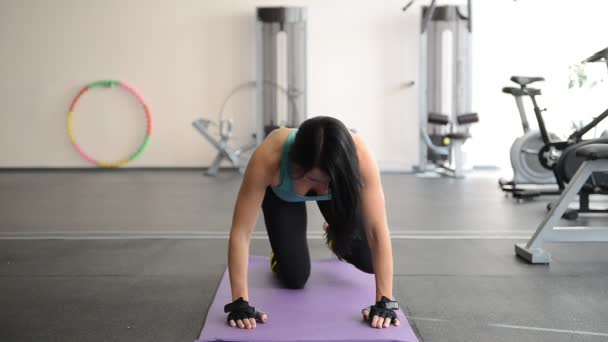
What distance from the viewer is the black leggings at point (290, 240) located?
225 centimetres

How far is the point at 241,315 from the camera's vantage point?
6.17 ft

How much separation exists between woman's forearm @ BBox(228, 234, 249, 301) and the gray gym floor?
22cm

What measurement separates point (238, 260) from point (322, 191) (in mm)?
338

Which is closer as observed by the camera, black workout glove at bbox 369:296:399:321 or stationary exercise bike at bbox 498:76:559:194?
black workout glove at bbox 369:296:399:321

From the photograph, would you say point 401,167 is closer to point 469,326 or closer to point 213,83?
point 213,83

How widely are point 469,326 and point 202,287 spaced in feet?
3.50

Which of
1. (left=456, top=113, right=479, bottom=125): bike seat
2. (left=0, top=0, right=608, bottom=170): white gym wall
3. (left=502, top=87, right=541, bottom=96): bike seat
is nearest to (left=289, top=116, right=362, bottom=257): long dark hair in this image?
(left=502, top=87, right=541, bottom=96): bike seat

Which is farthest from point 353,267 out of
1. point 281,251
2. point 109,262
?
point 109,262

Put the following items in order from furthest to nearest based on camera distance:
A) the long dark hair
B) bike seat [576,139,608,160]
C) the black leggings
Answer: bike seat [576,139,608,160] < the black leggings < the long dark hair

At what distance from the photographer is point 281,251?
7.45 ft

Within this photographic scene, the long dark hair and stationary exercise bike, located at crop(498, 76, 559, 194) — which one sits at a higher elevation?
the long dark hair

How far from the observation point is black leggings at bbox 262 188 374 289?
88.6 inches

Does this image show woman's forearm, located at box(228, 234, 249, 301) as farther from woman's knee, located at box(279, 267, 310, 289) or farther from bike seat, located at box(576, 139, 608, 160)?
bike seat, located at box(576, 139, 608, 160)

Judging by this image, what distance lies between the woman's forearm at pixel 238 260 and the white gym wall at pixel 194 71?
5.81m
